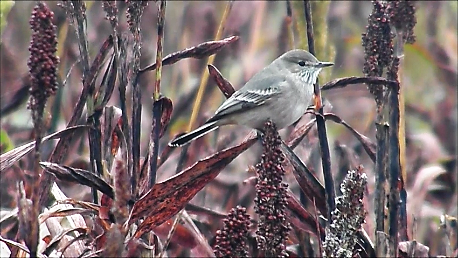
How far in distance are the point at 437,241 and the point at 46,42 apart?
9.50ft

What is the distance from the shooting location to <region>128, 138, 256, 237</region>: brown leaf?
2273 millimetres

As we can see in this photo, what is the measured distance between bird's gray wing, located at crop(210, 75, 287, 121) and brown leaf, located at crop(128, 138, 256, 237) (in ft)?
3.82

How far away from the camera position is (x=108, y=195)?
2365mm

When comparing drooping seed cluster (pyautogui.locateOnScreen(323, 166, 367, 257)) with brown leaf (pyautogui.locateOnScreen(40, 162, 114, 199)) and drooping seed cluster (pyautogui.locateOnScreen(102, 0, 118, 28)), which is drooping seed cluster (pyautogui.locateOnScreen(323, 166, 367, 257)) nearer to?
brown leaf (pyautogui.locateOnScreen(40, 162, 114, 199))

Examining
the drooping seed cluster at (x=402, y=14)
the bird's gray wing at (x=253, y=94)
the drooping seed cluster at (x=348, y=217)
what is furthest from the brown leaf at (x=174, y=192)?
the bird's gray wing at (x=253, y=94)

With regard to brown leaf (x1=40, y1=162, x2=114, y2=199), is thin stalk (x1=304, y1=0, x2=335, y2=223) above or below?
above

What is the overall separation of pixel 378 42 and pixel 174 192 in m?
0.87

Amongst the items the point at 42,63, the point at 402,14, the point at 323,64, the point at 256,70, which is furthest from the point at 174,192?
the point at 256,70

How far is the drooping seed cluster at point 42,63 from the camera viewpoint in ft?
5.71

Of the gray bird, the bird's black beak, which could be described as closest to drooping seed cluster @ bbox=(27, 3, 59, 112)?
the gray bird

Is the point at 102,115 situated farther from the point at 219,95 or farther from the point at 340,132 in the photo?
the point at 340,132

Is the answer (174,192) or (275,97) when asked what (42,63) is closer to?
(174,192)

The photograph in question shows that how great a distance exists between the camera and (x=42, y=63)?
68.6 inches

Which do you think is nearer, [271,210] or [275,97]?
[271,210]
